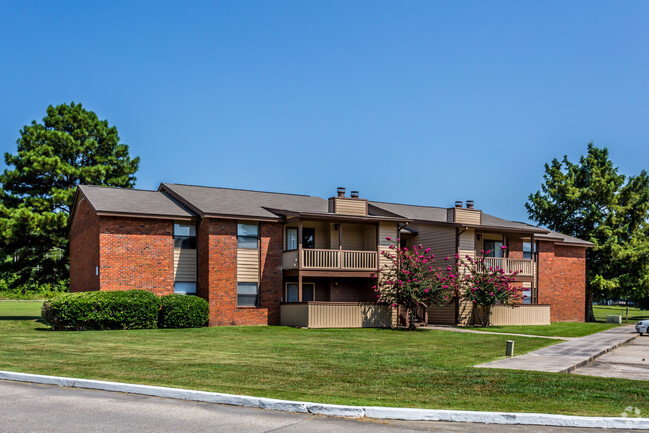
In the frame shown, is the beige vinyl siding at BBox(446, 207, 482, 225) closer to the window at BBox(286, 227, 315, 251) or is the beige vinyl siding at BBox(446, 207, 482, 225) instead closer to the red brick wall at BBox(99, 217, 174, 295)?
the window at BBox(286, 227, 315, 251)

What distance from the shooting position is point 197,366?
44.6 feet

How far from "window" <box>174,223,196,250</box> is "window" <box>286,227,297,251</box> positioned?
14.4ft

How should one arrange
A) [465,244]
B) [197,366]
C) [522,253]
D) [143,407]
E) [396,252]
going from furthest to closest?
[522,253]
[465,244]
[396,252]
[197,366]
[143,407]

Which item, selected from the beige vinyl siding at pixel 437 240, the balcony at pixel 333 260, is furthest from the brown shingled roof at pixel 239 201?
the beige vinyl siding at pixel 437 240

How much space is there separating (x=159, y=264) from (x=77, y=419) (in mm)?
20706

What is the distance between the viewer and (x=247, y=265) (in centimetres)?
2950

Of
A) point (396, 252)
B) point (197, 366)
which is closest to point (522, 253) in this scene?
point (396, 252)

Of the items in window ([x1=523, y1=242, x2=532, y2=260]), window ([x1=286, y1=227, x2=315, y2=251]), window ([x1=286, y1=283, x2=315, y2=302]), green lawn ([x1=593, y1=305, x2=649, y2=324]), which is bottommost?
green lawn ([x1=593, y1=305, x2=649, y2=324])

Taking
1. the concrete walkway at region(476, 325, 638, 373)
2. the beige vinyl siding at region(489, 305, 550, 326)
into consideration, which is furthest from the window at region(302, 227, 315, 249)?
the concrete walkway at region(476, 325, 638, 373)

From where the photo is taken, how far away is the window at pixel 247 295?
29328 millimetres

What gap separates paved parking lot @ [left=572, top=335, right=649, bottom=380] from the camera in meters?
14.6

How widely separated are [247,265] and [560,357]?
15654mm

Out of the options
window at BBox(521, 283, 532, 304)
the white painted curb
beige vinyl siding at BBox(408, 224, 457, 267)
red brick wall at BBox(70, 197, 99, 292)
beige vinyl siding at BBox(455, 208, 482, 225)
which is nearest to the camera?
the white painted curb

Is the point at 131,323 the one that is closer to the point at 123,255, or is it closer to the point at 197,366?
the point at 123,255
